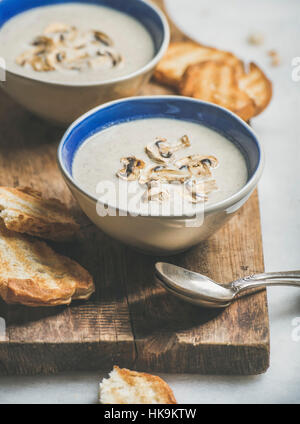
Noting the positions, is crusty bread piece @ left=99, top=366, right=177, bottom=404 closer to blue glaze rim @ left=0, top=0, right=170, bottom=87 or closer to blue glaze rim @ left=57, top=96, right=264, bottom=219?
blue glaze rim @ left=57, top=96, right=264, bottom=219

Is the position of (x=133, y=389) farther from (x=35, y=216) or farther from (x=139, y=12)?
(x=139, y=12)

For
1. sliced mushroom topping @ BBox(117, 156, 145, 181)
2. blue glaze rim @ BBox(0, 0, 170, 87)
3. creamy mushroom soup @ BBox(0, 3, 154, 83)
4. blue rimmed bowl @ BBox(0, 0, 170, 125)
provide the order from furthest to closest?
1. blue glaze rim @ BBox(0, 0, 170, 87)
2. creamy mushroom soup @ BBox(0, 3, 154, 83)
3. blue rimmed bowl @ BBox(0, 0, 170, 125)
4. sliced mushroom topping @ BBox(117, 156, 145, 181)

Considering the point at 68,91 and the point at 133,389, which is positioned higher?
the point at 68,91

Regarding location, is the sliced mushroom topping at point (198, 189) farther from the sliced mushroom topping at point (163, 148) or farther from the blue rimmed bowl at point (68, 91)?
the blue rimmed bowl at point (68, 91)

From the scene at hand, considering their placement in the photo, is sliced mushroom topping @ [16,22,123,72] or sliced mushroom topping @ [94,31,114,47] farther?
sliced mushroom topping @ [94,31,114,47]

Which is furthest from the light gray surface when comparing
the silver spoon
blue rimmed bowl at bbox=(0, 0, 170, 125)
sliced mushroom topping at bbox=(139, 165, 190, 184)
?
blue rimmed bowl at bbox=(0, 0, 170, 125)

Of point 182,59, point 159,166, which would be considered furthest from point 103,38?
point 159,166
